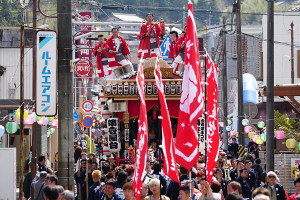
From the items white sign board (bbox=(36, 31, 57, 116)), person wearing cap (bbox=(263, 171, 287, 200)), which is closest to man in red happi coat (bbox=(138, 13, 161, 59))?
white sign board (bbox=(36, 31, 57, 116))

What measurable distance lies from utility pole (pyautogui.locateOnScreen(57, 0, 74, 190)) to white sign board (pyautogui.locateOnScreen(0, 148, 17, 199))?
179 cm

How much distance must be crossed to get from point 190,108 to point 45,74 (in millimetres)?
4074

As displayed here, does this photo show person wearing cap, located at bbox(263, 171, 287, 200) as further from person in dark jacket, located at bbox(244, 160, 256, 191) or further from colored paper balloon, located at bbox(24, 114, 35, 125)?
colored paper balloon, located at bbox(24, 114, 35, 125)

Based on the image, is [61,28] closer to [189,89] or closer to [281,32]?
[189,89]

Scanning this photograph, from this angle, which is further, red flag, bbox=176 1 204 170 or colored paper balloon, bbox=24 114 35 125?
colored paper balloon, bbox=24 114 35 125

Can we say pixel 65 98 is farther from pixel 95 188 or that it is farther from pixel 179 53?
pixel 179 53

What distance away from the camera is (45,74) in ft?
47.3

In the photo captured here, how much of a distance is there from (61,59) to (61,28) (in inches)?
24.3

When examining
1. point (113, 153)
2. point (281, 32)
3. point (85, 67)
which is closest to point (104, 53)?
point (113, 153)

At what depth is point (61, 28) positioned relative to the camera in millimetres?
13812

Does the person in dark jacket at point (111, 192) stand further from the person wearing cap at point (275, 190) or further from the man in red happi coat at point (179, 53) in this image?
the man in red happi coat at point (179, 53)

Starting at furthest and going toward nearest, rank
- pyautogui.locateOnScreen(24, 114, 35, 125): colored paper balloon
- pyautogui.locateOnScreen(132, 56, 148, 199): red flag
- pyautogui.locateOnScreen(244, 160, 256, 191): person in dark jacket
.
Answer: pyautogui.locateOnScreen(24, 114, 35, 125): colored paper balloon
pyautogui.locateOnScreen(244, 160, 256, 191): person in dark jacket
pyautogui.locateOnScreen(132, 56, 148, 199): red flag

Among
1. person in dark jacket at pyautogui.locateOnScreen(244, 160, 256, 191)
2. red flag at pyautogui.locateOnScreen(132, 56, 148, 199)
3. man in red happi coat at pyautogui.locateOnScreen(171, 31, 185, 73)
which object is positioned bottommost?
person in dark jacket at pyautogui.locateOnScreen(244, 160, 256, 191)

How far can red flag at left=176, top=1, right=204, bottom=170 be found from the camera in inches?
451
